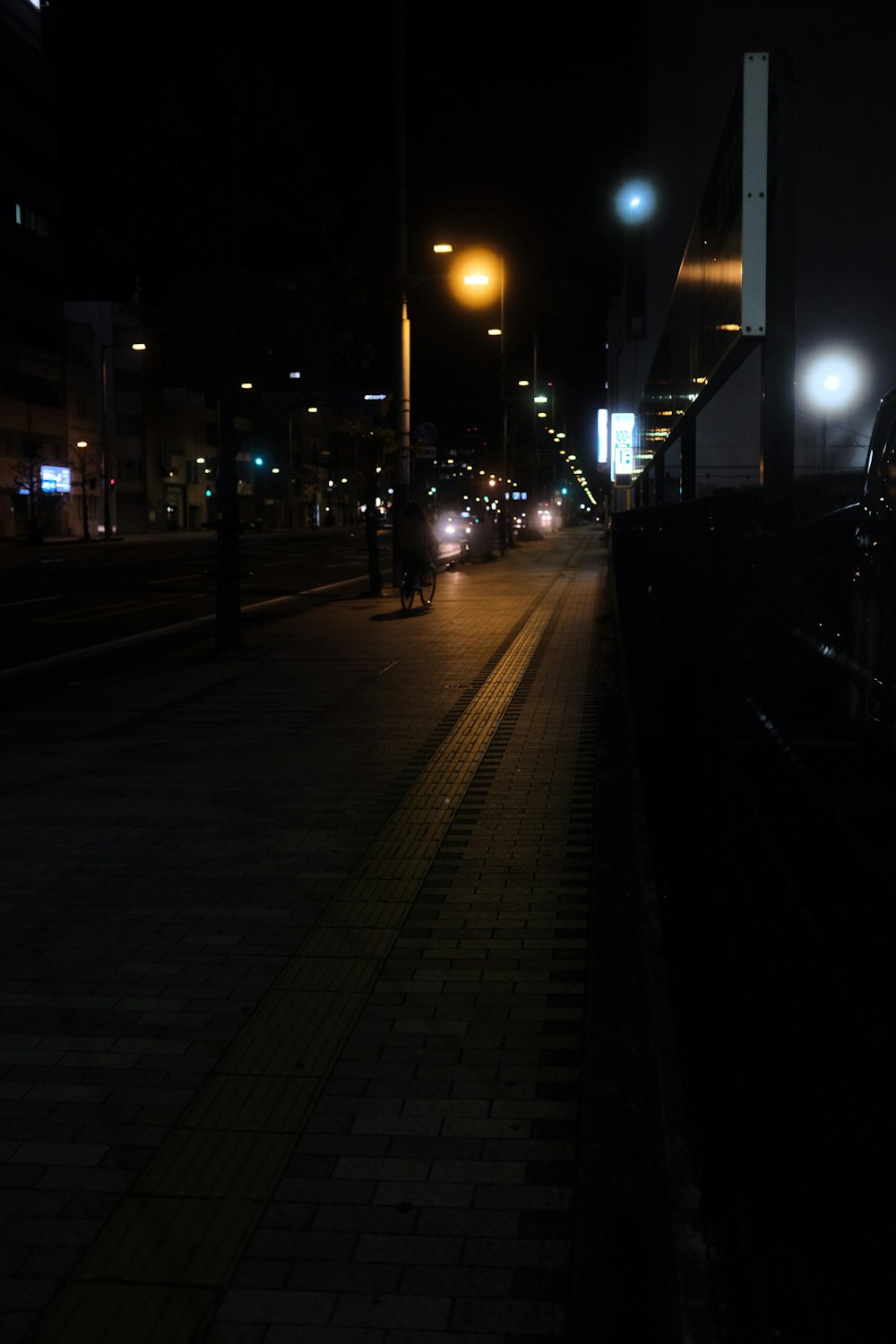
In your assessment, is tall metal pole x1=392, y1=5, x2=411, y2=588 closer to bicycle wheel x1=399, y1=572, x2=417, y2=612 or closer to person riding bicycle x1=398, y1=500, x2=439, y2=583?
person riding bicycle x1=398, y1=500, x2=439, y2=583

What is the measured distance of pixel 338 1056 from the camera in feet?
13.6

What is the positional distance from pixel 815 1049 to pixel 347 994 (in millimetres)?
3021

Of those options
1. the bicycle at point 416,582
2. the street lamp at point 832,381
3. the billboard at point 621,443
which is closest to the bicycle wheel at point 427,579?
the bicycle at point 416,582

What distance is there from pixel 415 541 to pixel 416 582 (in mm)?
643

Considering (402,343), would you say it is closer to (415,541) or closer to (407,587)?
(415,541)

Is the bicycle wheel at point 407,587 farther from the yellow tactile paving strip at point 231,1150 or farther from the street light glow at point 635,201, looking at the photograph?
the street light glow at point 635,201

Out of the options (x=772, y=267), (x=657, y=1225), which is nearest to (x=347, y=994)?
(x=657, y=1225)

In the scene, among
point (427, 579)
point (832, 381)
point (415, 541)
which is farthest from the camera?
point (832, 381)

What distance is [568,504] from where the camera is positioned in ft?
567

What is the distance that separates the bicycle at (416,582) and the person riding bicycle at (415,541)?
20 mm

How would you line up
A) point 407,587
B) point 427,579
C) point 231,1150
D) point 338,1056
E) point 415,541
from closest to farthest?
point 231,1150 < point 338,1056 < point 407,587 < point 415,541 < point 427,579

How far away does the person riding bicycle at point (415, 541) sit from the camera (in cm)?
2173

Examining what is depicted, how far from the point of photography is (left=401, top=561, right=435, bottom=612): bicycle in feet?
70.7

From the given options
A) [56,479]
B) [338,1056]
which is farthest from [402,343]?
[56,479]
